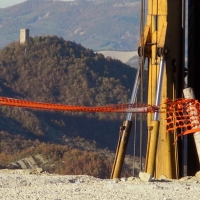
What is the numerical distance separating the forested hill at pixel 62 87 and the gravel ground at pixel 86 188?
29411mm

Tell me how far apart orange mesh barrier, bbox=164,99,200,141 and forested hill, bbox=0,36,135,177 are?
27378 mm

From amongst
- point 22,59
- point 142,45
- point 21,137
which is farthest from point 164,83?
point 22,59

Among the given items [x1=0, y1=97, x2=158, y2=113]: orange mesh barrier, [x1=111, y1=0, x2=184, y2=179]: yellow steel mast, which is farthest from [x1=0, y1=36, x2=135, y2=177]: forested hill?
[x1=0, y1=97, x2=158, y2=113]: orange mesh barrier

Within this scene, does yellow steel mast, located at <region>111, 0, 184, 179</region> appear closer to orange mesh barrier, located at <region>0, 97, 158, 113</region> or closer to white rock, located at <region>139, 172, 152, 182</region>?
orange mesh barrier, located at <region>0, 97, 158, 113</region>

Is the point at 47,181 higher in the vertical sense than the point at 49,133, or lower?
higher

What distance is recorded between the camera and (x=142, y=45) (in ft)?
33.1

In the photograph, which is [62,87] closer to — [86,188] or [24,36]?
[24,36]

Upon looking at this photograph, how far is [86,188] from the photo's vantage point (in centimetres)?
706

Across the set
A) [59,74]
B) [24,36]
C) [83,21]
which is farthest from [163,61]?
[83,21]

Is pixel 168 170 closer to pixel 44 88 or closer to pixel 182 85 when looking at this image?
pixel 182 85

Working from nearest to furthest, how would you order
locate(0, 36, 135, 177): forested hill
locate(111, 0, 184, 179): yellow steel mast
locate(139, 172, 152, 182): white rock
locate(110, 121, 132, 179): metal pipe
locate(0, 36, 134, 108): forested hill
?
locate(139, 172, 152, 182): white rock → locate(110, 121, 132, 179): metal pipe → locate(111, 0, 184, 179): yellow steel mast → locate(0, 36, 135, 177): forested hill → locate(0, 36, 134, 108): forested hill

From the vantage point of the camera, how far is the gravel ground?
21.8 feet

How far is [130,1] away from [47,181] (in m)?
130

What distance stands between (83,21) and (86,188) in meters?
119
